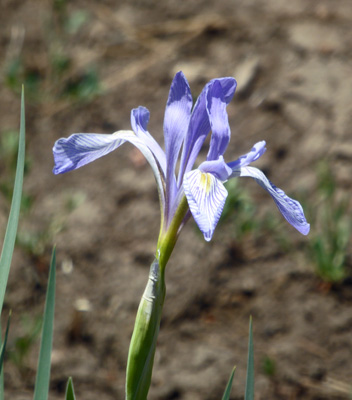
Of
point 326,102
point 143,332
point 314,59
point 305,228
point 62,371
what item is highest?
point 314,59

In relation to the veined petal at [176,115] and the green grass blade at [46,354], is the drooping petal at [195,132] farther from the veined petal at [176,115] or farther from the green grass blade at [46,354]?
the green grass blade at [46,354]

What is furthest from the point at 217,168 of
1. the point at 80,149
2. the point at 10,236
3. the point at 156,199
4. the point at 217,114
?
the point at 156,199

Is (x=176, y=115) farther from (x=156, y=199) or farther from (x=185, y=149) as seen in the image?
(x=156, y=199)

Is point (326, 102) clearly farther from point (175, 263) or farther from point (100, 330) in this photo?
point (100, 330)

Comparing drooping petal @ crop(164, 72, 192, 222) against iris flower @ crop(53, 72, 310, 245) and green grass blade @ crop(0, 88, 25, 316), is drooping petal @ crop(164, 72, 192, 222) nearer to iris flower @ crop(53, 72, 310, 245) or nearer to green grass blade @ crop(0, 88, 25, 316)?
iris flower @ crop(53, 72, 310, 245)

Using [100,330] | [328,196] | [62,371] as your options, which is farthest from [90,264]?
[328,196]

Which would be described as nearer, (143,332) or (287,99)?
(143,332)

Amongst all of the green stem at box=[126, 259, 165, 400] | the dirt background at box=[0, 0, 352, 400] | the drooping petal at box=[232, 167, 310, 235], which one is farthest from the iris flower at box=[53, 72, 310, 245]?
the dirt background at box=[0, 0, 352, 400]
